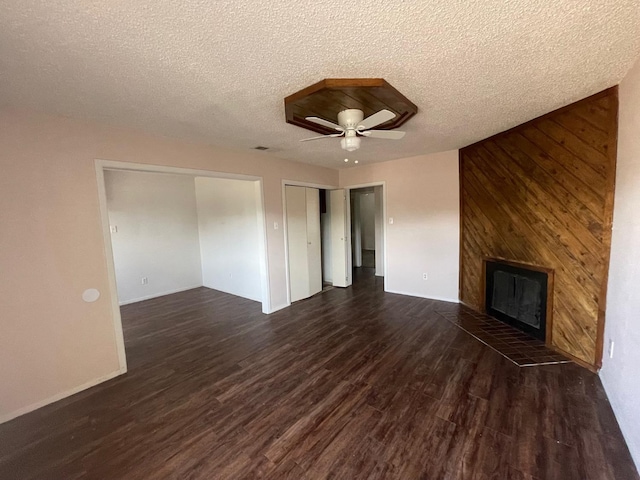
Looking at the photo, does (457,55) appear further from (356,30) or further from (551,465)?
(551,465)

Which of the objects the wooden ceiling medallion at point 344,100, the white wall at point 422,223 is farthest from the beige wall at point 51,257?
the white wall at point 422,223

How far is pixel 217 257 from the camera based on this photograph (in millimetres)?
5422

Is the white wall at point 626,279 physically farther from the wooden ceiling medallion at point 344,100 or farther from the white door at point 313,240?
the white door at point 313,240

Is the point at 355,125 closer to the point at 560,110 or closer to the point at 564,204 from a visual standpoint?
the point at 560,110

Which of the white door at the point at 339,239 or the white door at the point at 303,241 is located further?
the white door at the point at 339,239

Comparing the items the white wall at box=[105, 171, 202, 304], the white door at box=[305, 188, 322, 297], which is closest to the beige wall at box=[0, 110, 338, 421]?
the white wall at box=[105, 171, 202, 304]

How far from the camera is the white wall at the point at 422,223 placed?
13.6 ft

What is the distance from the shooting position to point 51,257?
7.26 ft

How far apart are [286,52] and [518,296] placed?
3534 mm

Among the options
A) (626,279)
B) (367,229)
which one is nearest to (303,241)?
(626,279)

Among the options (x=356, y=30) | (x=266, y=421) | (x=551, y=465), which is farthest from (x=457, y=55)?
(x=266, y=421)

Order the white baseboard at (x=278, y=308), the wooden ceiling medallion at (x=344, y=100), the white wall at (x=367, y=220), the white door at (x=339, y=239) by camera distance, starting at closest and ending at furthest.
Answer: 1. the wooden ceiling medallion at (x=344, y=100)
2. the white baseboard at (x=278, y=308)
3. the white door at (x=339, y=239)
4. the white wall at (x=367, y=220)

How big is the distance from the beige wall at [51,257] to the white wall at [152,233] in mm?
2486

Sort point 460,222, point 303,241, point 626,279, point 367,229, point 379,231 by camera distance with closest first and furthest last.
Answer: point 626,279 < point 460,222 < point 303,241 < point 379,231 < point 367,229
